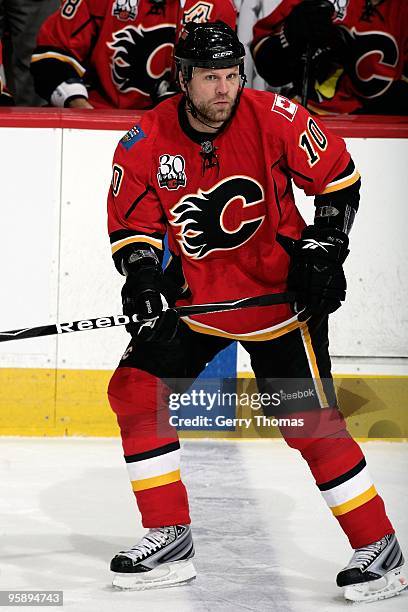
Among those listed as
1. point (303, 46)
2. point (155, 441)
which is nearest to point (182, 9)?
point (303, 46)

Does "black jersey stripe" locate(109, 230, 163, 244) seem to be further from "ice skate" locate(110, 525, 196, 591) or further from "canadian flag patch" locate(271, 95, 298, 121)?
"ice skate" locate(110, 525, 196, 591)

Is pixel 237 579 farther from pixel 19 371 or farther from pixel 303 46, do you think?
pixel 303 46

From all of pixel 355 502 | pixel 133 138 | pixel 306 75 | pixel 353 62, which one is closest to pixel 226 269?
pixel 133 138

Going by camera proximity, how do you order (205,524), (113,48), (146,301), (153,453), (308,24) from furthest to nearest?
(113,48) < (308,24) < (205,524) < (153,453) < (146,301)

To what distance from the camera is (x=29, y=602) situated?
2.53 metres

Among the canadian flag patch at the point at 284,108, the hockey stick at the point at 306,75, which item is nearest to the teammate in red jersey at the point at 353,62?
the hockey stick at the point at 306,75

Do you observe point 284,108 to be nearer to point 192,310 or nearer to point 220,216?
point 220,216

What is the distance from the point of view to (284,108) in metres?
2.73

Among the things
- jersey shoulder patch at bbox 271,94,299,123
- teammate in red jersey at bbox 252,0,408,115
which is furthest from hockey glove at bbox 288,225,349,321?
teammate in red jersey at bbox 252,0,408,115

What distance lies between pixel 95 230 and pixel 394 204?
924mm

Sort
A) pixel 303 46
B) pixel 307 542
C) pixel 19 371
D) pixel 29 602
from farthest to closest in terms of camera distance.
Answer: pixel 303 46 < pixel 19 371 < pixel 307 542 < pixel 29 602

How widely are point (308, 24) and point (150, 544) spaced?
6.87 feet

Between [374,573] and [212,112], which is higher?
[212,112]

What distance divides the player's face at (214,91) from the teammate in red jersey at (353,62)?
5.46 feet
